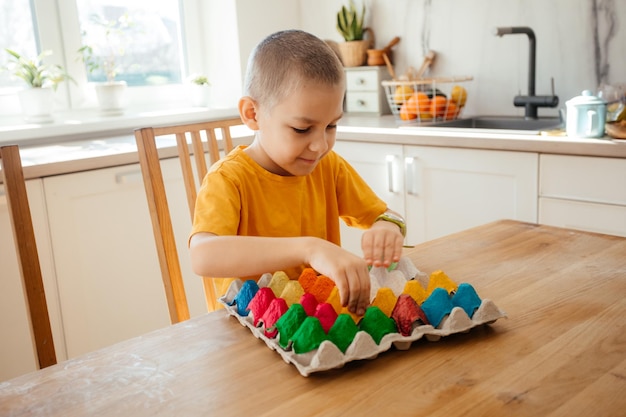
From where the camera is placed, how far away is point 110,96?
2.68 meters

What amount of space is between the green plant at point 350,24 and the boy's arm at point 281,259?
214cm

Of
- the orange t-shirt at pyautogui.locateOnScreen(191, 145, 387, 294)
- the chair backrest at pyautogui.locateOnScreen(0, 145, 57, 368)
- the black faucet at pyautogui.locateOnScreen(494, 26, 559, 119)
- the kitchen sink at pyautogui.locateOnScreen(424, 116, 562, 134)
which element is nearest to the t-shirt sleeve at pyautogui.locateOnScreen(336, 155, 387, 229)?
the orange t-shirt at pyautogui.locateOnScreen(191, 145, 387, 294)

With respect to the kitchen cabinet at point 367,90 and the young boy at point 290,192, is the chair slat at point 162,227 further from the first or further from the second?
the kitchen cabinet at point 367,90

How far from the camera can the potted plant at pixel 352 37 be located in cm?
290

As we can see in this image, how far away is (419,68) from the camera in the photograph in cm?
282

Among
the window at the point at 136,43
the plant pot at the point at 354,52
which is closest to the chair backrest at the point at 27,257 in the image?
the window at the point at 136,43

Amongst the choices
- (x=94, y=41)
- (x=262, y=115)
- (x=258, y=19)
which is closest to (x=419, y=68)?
(x=258, y=19)

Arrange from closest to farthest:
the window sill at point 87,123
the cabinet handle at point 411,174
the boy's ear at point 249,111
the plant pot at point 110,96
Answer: the boy's ear at point 249,111 → the cabinet handle at point 411,174 → the window sill at point 87,123 → the plant pot at point 110,96

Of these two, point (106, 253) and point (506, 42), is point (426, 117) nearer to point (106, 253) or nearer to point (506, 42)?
point (506, 42)

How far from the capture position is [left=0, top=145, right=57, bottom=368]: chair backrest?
97cm

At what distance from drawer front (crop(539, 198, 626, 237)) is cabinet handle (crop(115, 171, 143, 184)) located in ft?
4.02

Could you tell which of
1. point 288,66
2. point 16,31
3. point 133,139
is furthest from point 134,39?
point 288,66

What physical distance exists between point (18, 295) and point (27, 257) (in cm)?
95

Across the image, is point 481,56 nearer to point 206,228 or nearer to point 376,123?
point 376,123
